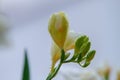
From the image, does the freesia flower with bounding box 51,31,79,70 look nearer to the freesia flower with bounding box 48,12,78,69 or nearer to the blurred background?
the freesia flower with bounding box 48,12,78,69

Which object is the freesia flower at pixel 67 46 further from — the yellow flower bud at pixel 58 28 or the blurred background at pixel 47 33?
the blurred background at pixel 47 33

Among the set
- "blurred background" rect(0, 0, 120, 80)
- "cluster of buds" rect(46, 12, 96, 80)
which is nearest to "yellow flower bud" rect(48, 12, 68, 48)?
"cluster of buds" rect(46, 12, 96, 80)

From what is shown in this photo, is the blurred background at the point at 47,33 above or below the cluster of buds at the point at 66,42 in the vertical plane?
below

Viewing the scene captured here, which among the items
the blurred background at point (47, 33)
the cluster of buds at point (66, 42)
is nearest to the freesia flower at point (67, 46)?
the cluster of buds at point (66, 42)

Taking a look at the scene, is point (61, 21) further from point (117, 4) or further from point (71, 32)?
point (117, 4)

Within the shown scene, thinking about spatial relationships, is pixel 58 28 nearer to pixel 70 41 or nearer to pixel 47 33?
pixel 70 41

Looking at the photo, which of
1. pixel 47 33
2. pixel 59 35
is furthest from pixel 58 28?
pixel 47 33

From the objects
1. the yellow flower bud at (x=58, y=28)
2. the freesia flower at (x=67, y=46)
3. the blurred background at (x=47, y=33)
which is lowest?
the blurred background at (x=47, y=33)
